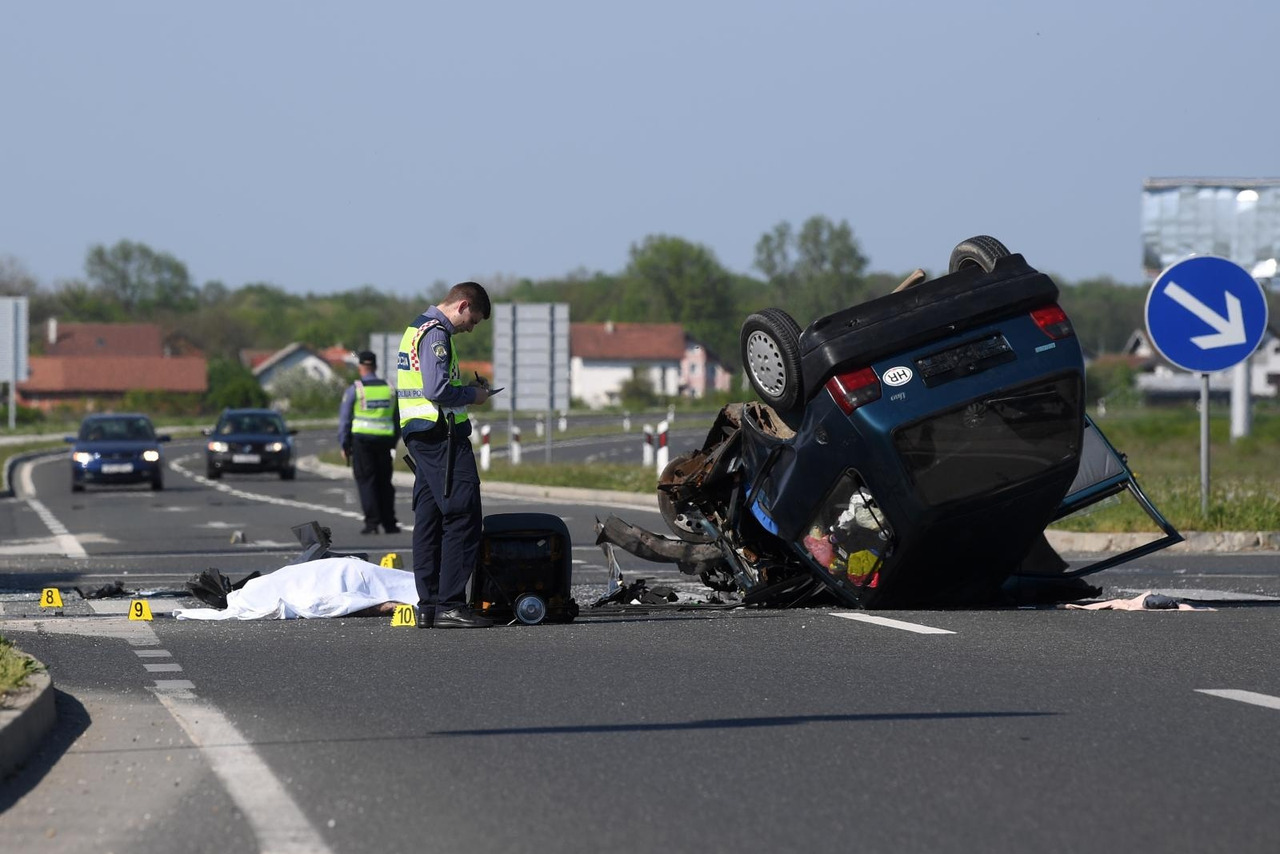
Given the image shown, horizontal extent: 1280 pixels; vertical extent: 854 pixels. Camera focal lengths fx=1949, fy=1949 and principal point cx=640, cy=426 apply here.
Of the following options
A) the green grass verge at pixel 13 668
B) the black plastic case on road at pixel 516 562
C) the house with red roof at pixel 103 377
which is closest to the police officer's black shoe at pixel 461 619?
the black plastic case on road at pixel 516 562

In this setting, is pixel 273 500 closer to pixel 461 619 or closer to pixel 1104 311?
pixel 461 619

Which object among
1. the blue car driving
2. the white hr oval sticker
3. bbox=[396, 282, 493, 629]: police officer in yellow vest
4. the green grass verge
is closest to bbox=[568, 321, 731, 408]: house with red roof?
the blue car driving

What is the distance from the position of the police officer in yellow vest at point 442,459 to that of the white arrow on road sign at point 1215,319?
819 centimetres

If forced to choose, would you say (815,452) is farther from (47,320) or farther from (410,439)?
(47,320)

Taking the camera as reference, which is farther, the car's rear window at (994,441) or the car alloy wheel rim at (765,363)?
the car alloy wheel rim at (765,363)

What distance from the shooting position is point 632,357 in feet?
574

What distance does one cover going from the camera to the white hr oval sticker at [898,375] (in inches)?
396

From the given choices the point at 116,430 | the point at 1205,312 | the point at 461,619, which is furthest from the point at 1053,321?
the point at 116,430

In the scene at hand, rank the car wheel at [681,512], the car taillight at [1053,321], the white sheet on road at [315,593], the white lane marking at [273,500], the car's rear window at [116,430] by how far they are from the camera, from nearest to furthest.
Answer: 1. the car taillight at [1053,321]
2. the white sheet on road at [315,593]
3. the car wheel at [681,512]
4. the white lane marking at [273,500]
5. the car's rear window at [116,430]

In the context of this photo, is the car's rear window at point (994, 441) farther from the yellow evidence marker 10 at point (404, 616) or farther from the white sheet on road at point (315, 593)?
the white sheet on road at point (315, 593)

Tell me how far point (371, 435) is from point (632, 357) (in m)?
155

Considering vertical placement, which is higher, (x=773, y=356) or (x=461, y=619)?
(x=773, y=356)

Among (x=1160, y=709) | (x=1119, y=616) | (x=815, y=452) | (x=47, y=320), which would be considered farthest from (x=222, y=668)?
(x=47, y=320)

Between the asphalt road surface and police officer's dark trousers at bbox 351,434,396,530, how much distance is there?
8391mm
